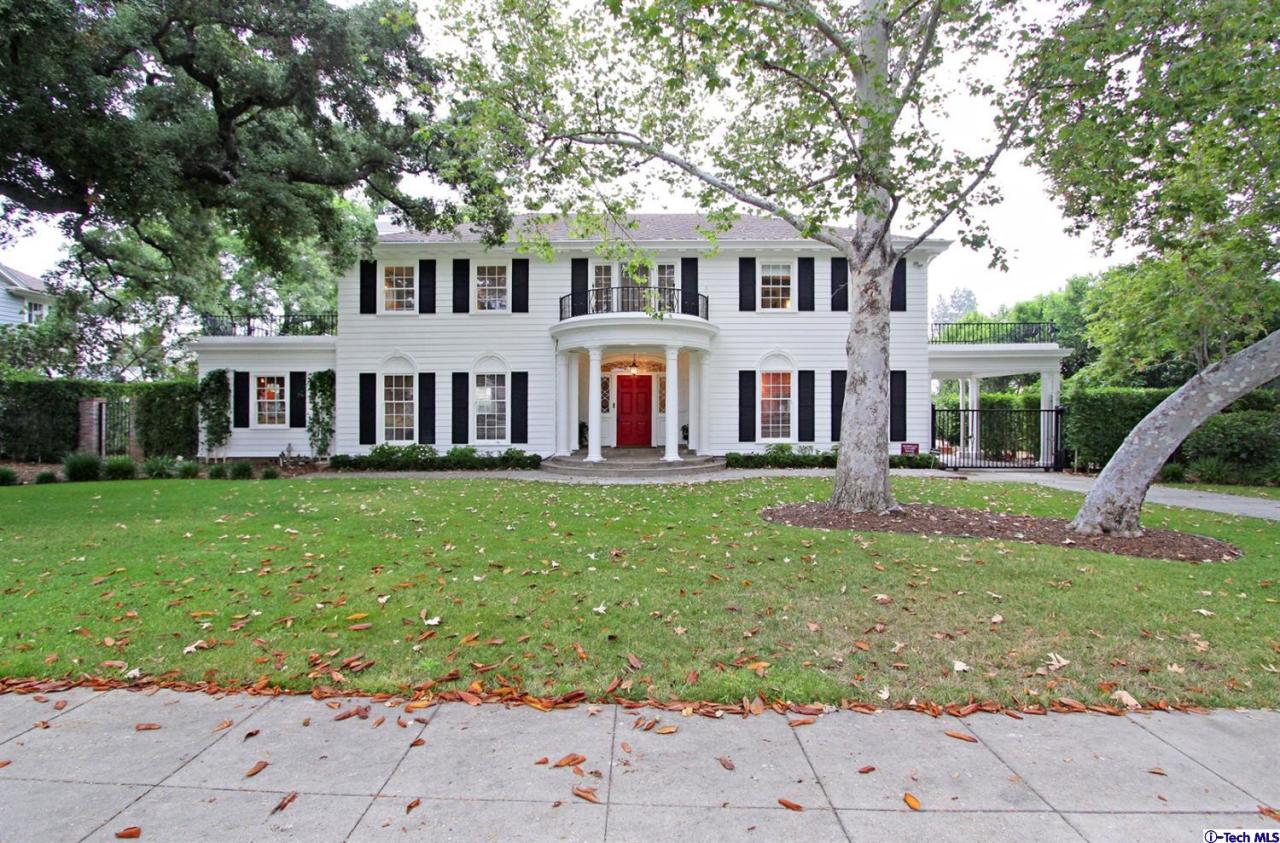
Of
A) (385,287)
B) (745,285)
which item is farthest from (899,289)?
(385,287)

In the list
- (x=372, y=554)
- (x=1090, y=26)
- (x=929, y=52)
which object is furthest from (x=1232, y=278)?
(x=372, y=554)

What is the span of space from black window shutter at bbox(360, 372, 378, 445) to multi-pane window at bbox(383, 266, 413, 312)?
2.09 meters

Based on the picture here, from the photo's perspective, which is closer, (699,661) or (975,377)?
(699,661)

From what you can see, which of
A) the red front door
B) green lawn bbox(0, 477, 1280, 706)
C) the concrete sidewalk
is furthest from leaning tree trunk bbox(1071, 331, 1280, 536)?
the red front door

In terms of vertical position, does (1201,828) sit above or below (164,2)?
below

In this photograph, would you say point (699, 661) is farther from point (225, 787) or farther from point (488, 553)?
point (488, 553)

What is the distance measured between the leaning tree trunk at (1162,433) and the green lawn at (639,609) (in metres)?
1.15

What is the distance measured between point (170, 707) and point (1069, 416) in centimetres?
1900

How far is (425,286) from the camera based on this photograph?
1672cm

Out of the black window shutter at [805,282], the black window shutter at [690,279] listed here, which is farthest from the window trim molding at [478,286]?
the black window shutter at [805,282]

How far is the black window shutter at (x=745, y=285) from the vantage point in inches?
655

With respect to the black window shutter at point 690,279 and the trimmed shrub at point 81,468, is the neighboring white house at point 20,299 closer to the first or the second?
the trimmed shrub at point 81,468

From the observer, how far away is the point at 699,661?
3416 millimetres

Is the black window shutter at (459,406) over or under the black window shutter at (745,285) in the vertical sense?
under
